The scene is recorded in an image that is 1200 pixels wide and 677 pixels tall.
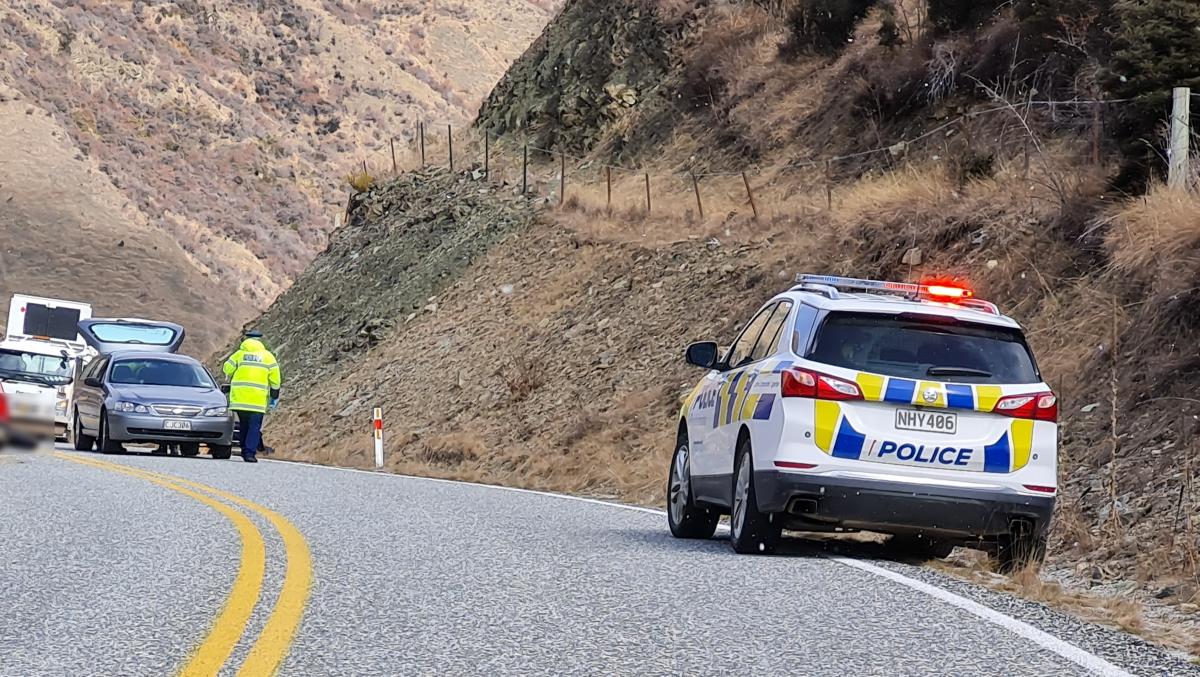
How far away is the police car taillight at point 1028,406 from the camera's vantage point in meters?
9.97

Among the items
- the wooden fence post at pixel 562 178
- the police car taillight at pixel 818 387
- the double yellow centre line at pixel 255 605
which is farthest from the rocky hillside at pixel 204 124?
the police car taillight at pixel 818 387

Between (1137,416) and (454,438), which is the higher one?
(1137,416)

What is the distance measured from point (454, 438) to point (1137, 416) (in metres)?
14.0

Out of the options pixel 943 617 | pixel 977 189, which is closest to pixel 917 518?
pixel 943 617

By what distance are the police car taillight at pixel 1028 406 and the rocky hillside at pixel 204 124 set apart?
59401 millimetres

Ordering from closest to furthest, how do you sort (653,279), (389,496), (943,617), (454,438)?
(943,617)
(389,496)
(454,438)
(653,279)

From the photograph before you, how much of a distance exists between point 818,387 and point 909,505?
0.87m

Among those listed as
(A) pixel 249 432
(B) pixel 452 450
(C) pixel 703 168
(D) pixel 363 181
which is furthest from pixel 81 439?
(D) pixel 363 181

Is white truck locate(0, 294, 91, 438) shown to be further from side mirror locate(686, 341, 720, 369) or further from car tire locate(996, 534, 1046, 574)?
car tire locate(996, 534, 1046, 574)

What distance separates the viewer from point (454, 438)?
2678 cm

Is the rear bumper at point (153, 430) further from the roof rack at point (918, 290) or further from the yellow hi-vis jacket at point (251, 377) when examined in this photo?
the roof rack at point (918, 290)

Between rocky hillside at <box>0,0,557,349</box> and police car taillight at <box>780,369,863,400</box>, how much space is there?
5891cm

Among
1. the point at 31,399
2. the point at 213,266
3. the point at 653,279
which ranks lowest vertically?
the point at 213,266

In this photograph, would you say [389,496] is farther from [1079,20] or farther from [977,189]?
[1079,20]
